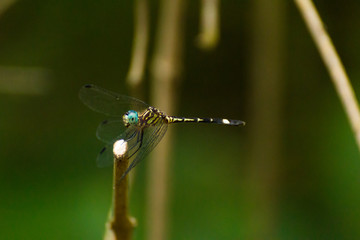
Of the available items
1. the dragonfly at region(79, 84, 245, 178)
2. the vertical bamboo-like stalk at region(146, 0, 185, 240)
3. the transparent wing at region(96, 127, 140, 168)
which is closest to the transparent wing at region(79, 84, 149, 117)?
the dragonfly at region(79, 84, 245, 178)

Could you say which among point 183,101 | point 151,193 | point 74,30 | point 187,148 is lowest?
point 151,193

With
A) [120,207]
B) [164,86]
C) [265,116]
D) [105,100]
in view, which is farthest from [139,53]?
[265,116]

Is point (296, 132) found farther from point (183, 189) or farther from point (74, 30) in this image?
point (74, 30)

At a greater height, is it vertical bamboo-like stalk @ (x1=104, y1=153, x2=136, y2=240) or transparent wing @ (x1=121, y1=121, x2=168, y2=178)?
transparent wing @ (x1=121, y1=121, x2=168, y2=178)

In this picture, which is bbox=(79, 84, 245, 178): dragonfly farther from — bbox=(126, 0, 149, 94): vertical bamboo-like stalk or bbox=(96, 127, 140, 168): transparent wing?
bbox=(126, 0, 149, 94): vertical bamboo-like stalk

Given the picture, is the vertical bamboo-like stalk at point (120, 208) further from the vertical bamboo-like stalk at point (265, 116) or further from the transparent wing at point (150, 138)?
the vertical bamboo-like stalk at point (265, 116)

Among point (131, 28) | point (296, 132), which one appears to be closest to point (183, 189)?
point (296, 132)

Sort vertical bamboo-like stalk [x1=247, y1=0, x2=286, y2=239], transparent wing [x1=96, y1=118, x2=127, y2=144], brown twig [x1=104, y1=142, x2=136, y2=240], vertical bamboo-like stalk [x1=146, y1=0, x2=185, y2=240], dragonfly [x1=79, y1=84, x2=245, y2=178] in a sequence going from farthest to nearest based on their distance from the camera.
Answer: vertical bamboo-like stalk [x1=247, y1=0, x2=286, y2=239]
vertical bamboo-like stalk [x1=146, y1=0, x2=185, y2=240]
transparent wing [x1=96, y1=118, x2=127, y2=144]
dragonfly [x1=79, y1=84, x2=245, y2=178]
brown twig [x1=104, y1=142, x2=136, y2=240]

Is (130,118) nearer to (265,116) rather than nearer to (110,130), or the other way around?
(110,130)
